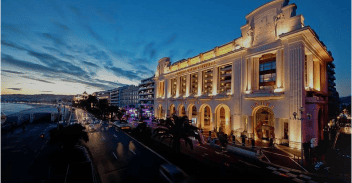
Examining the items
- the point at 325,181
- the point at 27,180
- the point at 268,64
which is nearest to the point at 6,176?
the point at 27,180

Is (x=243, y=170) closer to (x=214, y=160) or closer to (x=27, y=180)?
(x=214, y=160)

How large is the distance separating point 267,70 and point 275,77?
193 centimetres

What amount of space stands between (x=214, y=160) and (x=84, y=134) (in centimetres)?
1503

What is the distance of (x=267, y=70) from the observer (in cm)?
2662

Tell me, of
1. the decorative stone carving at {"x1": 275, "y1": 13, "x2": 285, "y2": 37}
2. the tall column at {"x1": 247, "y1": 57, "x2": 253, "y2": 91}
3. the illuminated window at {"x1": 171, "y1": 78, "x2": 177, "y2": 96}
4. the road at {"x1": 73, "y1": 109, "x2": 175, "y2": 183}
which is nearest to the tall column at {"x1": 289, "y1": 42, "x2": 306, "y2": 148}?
the decorative stone carving at {"x1": 275, "y1": 13, "x2": 285, "y2": 37}

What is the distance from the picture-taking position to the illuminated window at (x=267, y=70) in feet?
84.7

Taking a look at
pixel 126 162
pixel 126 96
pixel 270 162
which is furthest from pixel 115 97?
pixel 270 162

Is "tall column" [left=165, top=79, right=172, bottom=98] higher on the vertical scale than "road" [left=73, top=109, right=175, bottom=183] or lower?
higher

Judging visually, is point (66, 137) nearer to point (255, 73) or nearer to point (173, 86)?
point (255, 73)

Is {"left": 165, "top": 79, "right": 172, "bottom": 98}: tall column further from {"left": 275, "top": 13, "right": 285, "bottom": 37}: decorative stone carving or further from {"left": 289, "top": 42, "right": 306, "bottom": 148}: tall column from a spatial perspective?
{"left": 289, "top": 42, "right": 306, "bottom": 148}: tall column

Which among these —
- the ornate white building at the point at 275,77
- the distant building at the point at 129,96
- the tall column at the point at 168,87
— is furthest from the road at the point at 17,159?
the distant building at the point at 129,96

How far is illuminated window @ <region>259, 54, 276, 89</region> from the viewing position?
25830 mm

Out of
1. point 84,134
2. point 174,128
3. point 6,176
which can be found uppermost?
point 174,128

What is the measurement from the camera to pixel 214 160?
1623 centimetres
